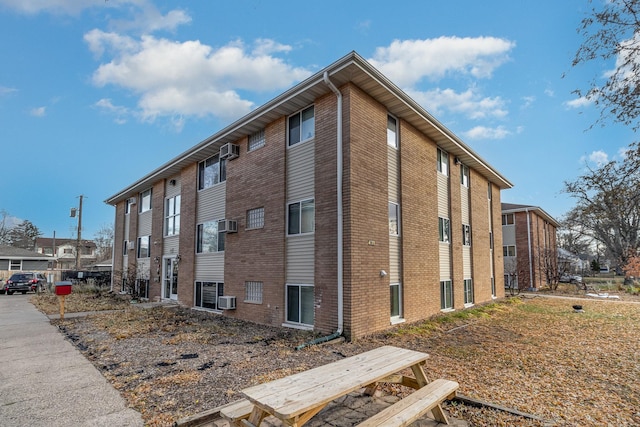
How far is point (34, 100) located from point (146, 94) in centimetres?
417

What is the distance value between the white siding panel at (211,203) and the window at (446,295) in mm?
8643

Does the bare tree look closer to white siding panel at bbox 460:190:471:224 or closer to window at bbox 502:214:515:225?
white siding panel at bbox 460:190:471:224

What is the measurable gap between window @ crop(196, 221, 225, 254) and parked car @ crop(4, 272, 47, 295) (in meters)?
18.6

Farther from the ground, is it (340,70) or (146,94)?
(146,94)

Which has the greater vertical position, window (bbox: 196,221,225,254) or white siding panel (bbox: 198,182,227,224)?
white siding panel (bbox: 198,182,227,224)

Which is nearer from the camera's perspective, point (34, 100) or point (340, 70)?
point (340, 70)

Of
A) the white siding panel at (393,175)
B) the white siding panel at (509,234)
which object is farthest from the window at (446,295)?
the white siding panel at (509,234)

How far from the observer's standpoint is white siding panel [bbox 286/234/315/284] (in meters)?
9.23

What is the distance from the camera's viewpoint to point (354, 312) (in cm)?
802

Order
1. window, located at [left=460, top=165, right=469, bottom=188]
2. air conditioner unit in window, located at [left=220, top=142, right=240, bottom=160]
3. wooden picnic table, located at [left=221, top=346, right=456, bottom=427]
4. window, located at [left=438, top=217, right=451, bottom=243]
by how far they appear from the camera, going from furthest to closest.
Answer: window, located at [left=460, top=165, right=469, bottom=188] → window, located at [left=438, top=217, right=451, bottom=243] → air conditioner unit in window, located at [left=220, top=142, right=240, bottom=160] → wooden picnic table, located at [left=221, top=346, right=456, bottom=427]

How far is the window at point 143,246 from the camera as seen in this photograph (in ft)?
61.6

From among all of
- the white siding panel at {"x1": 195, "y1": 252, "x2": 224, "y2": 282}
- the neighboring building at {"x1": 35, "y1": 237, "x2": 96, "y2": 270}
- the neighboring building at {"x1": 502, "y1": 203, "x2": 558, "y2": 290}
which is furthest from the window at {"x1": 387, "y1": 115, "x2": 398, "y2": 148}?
the neighboring building at {"x1": 35, "y1": 237, "x2": 96, "y2": 270}

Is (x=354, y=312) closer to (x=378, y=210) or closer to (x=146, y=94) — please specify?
(x=378, y=210)

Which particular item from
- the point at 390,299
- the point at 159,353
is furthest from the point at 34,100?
the point at 390,299
